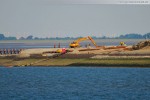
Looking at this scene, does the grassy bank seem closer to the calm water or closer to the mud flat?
the mud flat

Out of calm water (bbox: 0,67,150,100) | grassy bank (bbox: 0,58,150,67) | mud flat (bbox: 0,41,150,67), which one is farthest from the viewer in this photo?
mud flat (bbox: 0,41,150,67)

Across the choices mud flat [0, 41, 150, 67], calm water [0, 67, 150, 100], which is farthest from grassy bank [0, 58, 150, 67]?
calm water [0, 67, 150, 100]

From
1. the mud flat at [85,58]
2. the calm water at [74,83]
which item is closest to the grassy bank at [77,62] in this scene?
the mud flat at [85,58]

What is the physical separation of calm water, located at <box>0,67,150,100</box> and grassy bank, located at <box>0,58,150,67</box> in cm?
358

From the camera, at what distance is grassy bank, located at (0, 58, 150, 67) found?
461 feet

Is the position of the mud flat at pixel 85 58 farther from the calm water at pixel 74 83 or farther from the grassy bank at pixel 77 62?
the calm water at pixel 74 83

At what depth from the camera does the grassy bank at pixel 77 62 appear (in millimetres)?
140500

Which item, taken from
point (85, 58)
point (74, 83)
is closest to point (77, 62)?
point (85, 58)

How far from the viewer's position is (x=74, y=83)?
108m

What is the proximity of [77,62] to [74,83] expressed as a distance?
136 ft

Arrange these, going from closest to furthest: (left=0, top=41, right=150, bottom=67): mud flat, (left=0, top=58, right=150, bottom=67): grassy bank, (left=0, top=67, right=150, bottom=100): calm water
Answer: (left=0, top=67, right=150, bottom=100): calm water, (left=0, top=58, right=150, bottom=67): grassy bank, (left=0, top=41, right=150, bottom=67): mud flat

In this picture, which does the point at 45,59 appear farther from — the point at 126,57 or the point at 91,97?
the point at 91,97

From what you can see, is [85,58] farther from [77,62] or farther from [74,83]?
[74,83]

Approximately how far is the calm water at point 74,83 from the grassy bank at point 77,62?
11.8 feet
